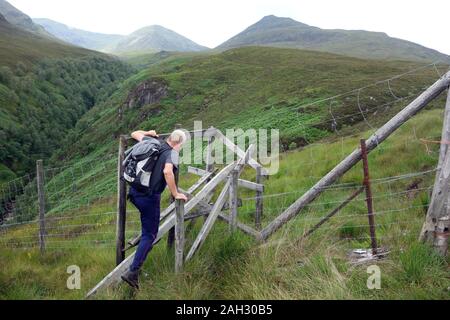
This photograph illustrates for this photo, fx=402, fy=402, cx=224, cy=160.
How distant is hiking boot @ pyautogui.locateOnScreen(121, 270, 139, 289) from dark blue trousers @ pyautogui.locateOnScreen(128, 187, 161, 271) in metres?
0.06

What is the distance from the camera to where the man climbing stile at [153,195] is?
532cm

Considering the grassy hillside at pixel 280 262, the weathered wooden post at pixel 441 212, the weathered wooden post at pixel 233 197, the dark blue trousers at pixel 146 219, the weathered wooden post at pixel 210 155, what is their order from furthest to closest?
the weathered wooden post at pixel 210 155
the weathered wooden post at pixel 233 197
the dark blue trousers at pixel 146 219
the weathered wooden post at pixel 441 212
the grassy hillside at pixel 280 262

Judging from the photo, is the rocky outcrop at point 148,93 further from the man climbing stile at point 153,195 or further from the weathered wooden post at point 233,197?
the man climbing stile at point 153,195

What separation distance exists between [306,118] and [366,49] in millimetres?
130118

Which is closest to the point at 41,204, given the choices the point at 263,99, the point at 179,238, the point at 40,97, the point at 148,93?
the point at 179,238

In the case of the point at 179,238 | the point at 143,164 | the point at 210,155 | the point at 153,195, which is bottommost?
the point at 179,238

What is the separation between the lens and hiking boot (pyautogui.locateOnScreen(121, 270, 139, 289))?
534 cm

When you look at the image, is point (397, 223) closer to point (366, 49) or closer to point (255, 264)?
point (255, 264)

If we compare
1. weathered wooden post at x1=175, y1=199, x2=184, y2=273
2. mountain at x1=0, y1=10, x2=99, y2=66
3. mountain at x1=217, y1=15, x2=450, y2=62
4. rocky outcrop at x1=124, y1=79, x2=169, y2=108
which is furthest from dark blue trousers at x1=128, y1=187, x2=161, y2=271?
mountain at x1=217, y1=15, x2=450, y2=62

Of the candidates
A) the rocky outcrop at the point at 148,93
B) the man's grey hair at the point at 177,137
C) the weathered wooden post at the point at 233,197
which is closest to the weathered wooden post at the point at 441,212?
the weathered wooden post at the point at 233,197

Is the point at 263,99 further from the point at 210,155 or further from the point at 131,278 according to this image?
the point at 131,278

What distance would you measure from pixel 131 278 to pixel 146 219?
798 mm

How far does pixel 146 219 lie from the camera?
5.54 m
